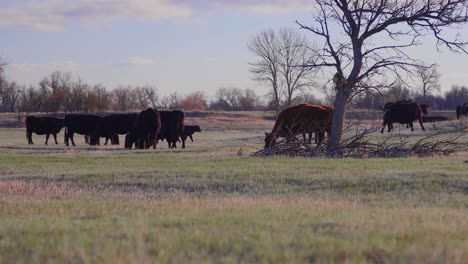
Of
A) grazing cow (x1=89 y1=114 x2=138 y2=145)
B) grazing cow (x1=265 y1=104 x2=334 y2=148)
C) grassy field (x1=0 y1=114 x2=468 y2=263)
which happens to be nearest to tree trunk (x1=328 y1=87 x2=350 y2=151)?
grazing cow (x1=265 y1=104 x2=334 y2=148)

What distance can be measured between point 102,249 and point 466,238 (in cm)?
390

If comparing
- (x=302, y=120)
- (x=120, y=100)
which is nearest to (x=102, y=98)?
(x=120, y=100)

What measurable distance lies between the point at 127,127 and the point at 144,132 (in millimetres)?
7316

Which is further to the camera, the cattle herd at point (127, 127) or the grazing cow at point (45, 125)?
the grazing cow at point (45, 125)

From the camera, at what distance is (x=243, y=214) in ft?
31.9

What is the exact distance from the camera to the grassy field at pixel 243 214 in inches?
265

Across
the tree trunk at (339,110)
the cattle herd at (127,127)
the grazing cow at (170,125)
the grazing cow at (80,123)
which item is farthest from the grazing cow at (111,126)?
the tree trunk at (339,110)

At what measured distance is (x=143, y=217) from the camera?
960cm

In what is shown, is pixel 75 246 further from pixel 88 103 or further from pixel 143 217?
pixel 88 103

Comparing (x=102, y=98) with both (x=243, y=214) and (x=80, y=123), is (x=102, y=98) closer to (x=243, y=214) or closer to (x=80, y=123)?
(x=80, y=123)

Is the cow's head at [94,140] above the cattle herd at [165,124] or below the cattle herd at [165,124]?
below

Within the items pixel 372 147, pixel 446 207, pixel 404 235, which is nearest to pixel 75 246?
pixel 404 235

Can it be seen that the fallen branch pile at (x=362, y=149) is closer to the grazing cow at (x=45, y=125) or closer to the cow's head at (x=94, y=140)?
the cow's head at (x=94, y=140)

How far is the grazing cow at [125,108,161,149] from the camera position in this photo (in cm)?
3978
